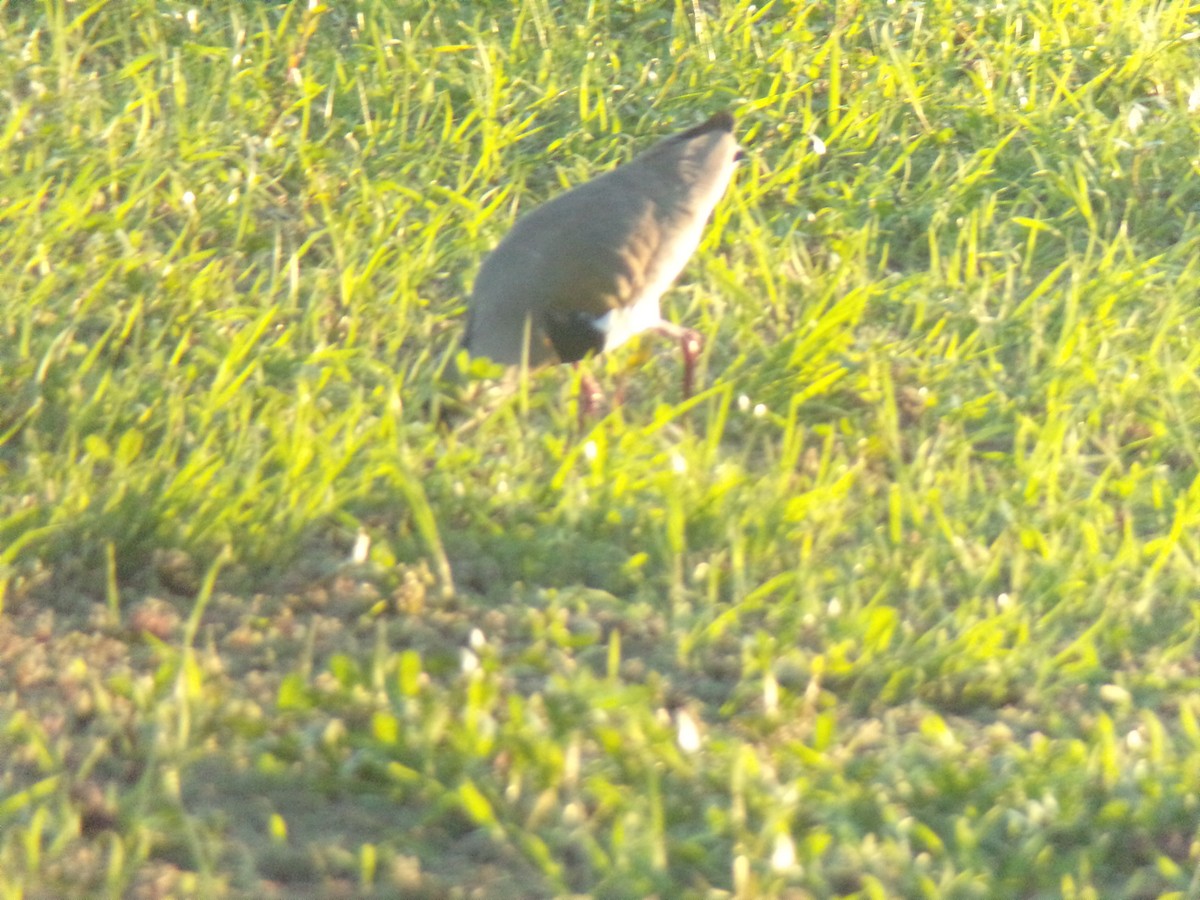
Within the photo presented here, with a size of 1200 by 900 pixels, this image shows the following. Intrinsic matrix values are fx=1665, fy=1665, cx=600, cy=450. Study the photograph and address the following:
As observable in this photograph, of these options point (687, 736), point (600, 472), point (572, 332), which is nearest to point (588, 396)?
point (572, 332)

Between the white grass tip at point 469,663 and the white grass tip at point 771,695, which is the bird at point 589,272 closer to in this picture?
the white grass tip at point 469,663

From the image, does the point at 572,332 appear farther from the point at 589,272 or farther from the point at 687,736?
the point at 687,736

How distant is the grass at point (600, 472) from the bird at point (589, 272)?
199mm

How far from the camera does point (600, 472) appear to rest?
392cm

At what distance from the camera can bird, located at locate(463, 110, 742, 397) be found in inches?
168

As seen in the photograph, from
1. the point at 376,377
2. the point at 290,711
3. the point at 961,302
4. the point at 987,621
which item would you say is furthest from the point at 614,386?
the point at 290,711

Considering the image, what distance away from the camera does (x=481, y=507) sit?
385 centimetres

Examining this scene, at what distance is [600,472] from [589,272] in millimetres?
650

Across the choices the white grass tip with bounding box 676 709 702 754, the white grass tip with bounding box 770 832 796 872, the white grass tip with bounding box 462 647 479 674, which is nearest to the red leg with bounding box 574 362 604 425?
the white grass tip with bounding box 462 647 479 674

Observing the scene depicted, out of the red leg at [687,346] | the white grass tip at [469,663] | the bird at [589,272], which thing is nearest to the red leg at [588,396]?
the bird at [589,272]

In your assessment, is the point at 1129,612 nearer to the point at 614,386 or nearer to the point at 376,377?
the point at 614,386

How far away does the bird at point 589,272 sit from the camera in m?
4.27

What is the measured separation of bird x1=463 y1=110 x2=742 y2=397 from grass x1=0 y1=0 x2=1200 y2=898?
0.20m

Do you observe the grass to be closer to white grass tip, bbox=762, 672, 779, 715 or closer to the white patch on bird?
white grass tip, bbox=762, 672, 779, 715
